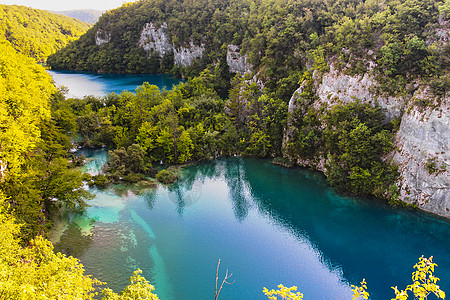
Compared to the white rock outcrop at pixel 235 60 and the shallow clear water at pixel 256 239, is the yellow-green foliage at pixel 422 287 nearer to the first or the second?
the shallow clear water at pixel 256 239

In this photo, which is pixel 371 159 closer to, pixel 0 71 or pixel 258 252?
pixel 258 252

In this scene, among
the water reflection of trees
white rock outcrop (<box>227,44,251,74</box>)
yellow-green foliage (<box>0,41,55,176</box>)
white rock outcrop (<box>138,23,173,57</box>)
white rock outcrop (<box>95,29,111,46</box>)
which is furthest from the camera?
white rock outcrop (<box>95,29,111,46</box>)

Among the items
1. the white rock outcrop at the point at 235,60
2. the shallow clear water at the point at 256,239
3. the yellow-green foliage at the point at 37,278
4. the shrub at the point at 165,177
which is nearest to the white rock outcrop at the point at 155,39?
the white rock outcrop at the point at 235,60

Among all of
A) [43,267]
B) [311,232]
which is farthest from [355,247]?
[43,267]

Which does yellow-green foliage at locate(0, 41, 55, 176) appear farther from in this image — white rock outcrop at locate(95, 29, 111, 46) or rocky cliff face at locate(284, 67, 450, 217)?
white rock outcrop at locate(95, 29, 111, 46)

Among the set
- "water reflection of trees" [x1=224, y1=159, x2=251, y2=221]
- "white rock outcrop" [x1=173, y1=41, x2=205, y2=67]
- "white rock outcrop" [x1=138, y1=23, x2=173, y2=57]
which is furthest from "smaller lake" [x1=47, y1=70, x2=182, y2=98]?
"water reflection of trees" [x1=224, y1=159, x2=251, y2=221]

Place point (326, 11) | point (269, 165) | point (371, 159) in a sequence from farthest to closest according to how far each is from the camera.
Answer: point (326, 11), point (269, 165), point (371, 159)

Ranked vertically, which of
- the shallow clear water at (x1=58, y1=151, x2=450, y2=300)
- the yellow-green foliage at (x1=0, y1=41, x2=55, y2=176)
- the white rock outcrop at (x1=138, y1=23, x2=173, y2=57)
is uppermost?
the white rock outcrop at (x1=138, y1=23, x2=173, y2=57)

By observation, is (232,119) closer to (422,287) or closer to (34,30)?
(422,287)

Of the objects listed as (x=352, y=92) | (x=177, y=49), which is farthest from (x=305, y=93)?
(x=177, y=49)
